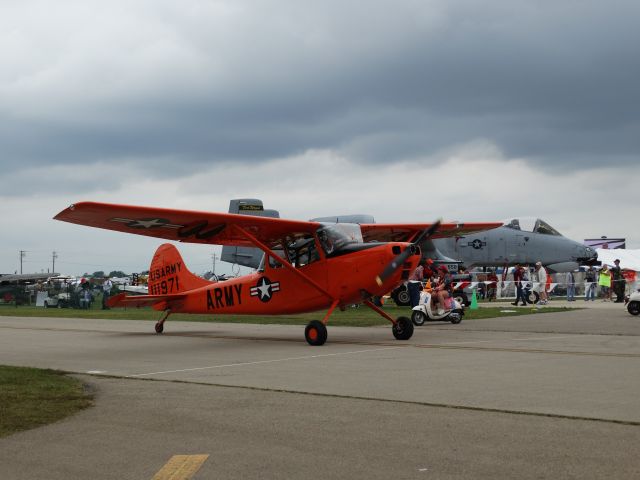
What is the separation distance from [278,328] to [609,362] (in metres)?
11.4

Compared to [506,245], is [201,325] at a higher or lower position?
lower

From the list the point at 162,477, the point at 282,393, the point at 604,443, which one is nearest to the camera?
the point at 162,477

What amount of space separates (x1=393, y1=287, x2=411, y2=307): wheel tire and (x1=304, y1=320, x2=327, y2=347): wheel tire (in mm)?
16396

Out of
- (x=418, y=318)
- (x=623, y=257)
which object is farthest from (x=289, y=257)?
(x=623, y=257)

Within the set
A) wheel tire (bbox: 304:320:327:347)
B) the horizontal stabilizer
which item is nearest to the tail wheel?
wheel tire (bbox: 304:320:327:347)

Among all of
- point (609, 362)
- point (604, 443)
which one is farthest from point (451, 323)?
point (604, 443)

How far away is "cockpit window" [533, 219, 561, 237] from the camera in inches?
1609

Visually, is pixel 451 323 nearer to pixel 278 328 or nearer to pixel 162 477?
pixel 278 328

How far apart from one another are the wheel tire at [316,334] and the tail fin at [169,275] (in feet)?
18.0

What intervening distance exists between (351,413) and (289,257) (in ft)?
33.0

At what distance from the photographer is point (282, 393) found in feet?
27.5

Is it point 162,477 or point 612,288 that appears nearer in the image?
point 162,477

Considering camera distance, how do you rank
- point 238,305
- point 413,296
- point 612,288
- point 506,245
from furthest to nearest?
point 506,245, point 612,288, point 413,296, point 238,305

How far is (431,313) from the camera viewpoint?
69.7 feet
